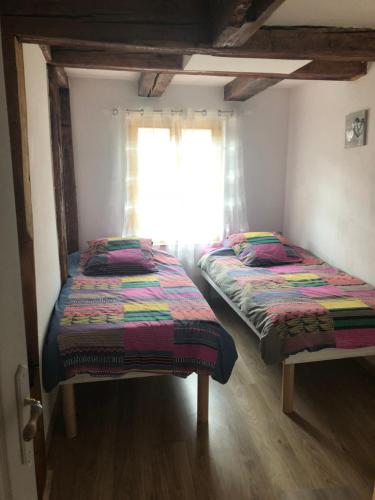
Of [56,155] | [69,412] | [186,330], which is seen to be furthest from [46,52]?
[69,412]

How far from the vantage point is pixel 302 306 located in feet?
8.18

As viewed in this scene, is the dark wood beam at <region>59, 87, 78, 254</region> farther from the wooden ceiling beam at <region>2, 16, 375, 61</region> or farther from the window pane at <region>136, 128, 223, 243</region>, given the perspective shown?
the wooden ceiling beam at <region>2, 16, 375, 61</region>

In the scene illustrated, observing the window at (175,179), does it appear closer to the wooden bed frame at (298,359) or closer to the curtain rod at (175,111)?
the curtain rod at (175,111)

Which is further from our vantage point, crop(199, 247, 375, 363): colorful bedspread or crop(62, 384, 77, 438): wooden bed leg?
crop(199, 247, 375, 363): colorful bedspread

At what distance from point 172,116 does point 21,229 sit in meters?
2.58

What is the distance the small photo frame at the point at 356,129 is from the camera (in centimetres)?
301

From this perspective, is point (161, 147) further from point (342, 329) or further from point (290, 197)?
point (342, 329)

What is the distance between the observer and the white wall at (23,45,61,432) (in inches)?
79.6

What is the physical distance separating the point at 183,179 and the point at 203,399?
7.70 feet

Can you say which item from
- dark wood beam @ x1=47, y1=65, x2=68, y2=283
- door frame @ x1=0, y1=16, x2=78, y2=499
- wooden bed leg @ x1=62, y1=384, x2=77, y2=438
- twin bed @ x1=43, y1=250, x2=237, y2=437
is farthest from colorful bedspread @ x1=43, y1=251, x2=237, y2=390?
dark wood beam @ x1=47, y1=65, x2=68, y2=283

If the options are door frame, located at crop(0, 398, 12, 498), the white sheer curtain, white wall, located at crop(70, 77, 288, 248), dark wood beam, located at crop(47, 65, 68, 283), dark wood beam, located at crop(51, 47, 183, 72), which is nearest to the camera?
door frame, located at crop(0, 398, 12, 498)

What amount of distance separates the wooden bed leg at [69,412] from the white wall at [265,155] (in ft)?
9.27

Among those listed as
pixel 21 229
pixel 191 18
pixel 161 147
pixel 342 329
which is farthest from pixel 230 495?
pixel 161 147

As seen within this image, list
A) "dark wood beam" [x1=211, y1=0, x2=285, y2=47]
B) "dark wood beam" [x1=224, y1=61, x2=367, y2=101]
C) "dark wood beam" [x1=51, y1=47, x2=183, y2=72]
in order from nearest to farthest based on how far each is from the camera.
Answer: "dark wood beam" [x1=211, y1=0, x2=285, y2=47] → "dark wood beam" [x1=51, y1=47, x2=183, y2=72] → "dark wood beam" [x1=224, y1=61, x2=367, y2=101]
